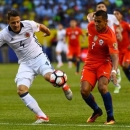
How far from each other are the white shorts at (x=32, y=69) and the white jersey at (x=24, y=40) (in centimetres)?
11

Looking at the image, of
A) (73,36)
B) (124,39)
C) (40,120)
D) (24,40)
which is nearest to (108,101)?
(40,120)

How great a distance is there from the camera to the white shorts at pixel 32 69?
11.9 m

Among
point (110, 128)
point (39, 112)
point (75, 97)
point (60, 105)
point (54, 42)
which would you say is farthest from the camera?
point (54, 42)

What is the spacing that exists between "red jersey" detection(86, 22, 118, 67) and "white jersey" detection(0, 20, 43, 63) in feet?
3.68

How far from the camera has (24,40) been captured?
39.6 feet

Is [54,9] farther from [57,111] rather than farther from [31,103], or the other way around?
[31,103]

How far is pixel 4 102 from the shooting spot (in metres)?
16.1

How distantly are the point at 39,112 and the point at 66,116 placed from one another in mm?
1386

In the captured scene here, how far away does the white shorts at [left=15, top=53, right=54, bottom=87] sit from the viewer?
11.9 metres

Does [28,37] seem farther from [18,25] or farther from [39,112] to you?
[39,112]

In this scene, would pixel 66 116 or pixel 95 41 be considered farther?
pixel 66 116

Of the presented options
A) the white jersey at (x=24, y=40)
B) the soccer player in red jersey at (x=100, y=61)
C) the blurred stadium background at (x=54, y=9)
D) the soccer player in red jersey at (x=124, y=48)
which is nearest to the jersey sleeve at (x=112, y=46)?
the soccer player in red jersey at (x=100, y=61)

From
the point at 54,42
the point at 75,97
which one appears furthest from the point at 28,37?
the point at 54,42

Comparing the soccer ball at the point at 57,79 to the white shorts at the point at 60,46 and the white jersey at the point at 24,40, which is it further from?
the white shorts at the point at 60,46
